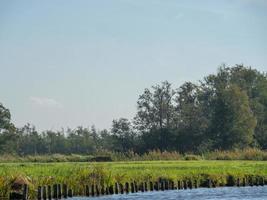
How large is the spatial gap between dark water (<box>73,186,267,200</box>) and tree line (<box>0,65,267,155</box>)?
52855 millimetres

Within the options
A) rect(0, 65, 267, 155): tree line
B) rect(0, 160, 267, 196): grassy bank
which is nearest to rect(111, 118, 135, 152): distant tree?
rect(0, 65, 267, 155): tree line

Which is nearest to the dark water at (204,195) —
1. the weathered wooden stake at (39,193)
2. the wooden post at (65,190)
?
the wooden post at (65,190)

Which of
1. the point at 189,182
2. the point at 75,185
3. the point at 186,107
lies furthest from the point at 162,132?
the point at 75,185

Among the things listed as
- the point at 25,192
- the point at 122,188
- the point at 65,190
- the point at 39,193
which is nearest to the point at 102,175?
the point at 122,188

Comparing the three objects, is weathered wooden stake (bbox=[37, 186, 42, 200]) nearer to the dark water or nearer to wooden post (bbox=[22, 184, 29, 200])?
wooden post (bbox=[22, 184, 29, 200])

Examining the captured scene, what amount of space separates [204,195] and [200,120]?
64.9 metres

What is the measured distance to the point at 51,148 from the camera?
151250mm

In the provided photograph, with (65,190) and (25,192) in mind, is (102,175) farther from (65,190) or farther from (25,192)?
(25,192)

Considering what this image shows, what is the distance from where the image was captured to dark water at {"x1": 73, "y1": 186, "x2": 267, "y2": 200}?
44781 millimetres

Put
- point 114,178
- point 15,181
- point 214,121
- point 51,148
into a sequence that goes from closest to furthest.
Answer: point 15,181
point 114,178
point 214,121
point 51,148

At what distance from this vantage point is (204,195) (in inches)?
1855

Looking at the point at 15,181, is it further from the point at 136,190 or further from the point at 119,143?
the point at 119,143

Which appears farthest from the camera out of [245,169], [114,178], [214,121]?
[214,121]

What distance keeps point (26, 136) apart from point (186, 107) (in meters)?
53.5
